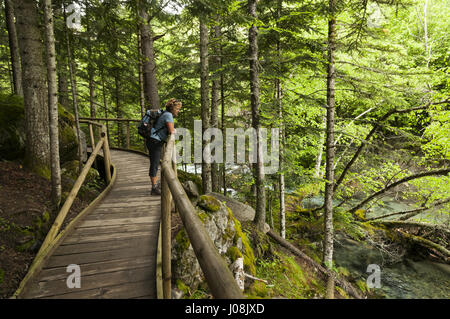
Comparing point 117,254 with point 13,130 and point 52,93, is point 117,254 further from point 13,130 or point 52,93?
point 13,130

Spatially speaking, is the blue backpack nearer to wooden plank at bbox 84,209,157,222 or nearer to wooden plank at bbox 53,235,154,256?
wooden plank at bbox 84,209,157,222

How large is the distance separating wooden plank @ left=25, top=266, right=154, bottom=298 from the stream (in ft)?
32.7

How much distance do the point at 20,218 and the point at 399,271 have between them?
47.7 feet

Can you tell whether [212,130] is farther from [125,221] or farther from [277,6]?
[125,221]

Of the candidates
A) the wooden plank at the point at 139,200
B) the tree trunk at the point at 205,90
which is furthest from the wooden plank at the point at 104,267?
the tree trunk at the point at 205,90

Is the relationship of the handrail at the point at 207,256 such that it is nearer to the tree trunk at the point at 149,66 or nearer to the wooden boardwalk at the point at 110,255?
the wooden boardwalk at the point at 110,255

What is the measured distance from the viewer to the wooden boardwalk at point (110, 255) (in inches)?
112

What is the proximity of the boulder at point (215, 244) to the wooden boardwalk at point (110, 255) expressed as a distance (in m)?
0.59

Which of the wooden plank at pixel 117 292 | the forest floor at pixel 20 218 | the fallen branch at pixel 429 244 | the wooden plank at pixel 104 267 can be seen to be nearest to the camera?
the wooden plank at pixel 117 292

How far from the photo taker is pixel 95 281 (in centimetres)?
298

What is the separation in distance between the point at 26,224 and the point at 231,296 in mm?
5130

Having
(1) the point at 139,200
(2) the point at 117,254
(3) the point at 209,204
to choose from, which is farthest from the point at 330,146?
(2) the point at 117,254

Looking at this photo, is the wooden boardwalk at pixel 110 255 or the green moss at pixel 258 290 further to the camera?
the green moss at pixel 258 290

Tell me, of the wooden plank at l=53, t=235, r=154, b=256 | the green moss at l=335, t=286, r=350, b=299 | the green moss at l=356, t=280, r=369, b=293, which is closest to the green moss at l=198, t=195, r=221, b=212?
the wooden plank at l=53, t=235, r=154, b=256
